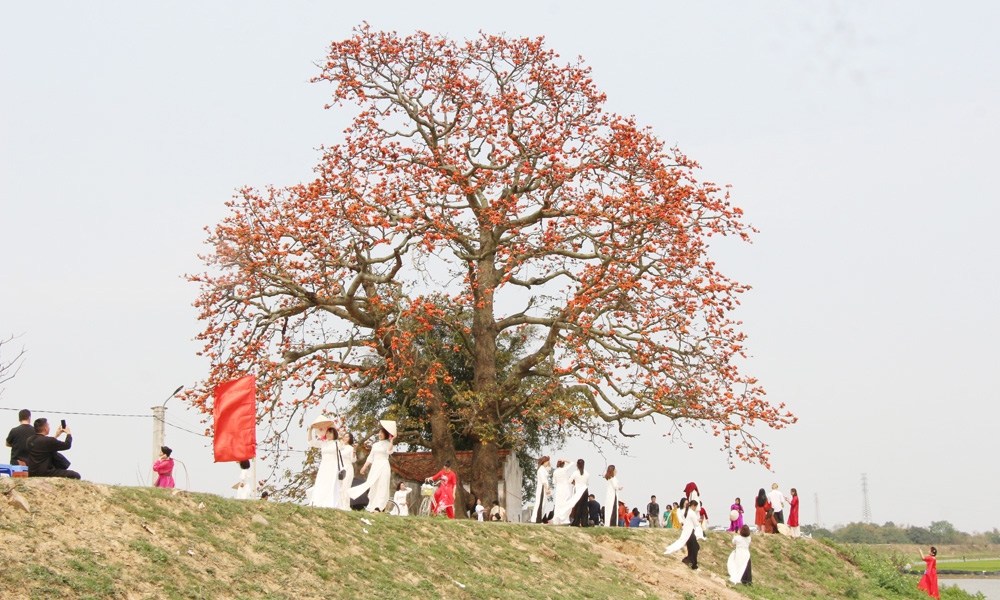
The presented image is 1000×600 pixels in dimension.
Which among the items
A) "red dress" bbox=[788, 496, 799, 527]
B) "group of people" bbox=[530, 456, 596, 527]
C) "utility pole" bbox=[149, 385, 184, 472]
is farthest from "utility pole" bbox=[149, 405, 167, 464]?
"red dress" bbox=[788, 496, 799, 527]

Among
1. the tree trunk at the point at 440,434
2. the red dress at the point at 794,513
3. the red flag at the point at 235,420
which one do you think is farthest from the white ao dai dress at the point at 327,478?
the red dress at the point at 794,513

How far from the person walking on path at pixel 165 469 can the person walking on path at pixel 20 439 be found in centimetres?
263

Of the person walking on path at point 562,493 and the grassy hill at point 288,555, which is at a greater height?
the person walking on path at point 562,493

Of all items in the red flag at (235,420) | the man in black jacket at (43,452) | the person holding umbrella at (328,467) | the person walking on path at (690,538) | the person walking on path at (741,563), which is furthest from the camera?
the person walking on path at (741,563)

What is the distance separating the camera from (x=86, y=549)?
414 inches

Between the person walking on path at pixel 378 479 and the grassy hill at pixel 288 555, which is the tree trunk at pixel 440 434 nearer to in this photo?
the grassy hill at pixel 288 555

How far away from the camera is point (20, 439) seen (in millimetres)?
12508

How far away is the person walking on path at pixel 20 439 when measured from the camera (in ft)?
40.7

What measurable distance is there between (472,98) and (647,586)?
13.1 metres

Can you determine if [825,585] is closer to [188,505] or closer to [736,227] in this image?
[736,227]

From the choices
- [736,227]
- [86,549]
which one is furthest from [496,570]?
[736,227]

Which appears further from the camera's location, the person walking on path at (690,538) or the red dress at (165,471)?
the person walking on path at (690,538)

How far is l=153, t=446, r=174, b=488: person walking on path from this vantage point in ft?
49.2

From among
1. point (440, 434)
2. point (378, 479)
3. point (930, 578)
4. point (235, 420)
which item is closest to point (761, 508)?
point (930, 578)
